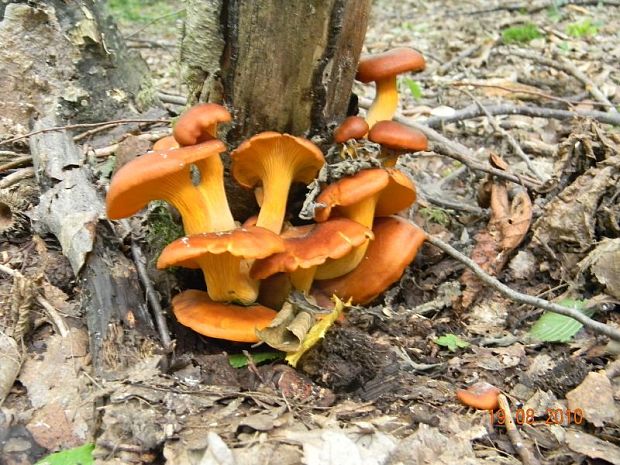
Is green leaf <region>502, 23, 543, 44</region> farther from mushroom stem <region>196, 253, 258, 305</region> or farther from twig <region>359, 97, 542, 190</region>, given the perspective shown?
mushroom stem <region>196, 253, 258, 305</region>

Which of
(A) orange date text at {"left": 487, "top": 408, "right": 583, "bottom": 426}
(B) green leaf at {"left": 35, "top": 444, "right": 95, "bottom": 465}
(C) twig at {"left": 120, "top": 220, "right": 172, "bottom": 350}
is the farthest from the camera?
(C) twig at {"left": 120, "top": 220, "right": 172, "bottom": 350}

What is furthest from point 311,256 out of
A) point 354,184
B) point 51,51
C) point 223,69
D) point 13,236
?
point 51,51

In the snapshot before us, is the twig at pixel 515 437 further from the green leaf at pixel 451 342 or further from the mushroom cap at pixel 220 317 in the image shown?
the mushroom cap at pixel 220 317

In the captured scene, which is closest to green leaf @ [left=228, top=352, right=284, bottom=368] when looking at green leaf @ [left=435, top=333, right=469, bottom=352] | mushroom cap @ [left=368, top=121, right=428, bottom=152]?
green leaf @ [left=435, top=333, right=469, bottom=352]

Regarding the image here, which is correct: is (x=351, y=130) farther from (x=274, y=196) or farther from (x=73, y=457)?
(x=73, y=457)

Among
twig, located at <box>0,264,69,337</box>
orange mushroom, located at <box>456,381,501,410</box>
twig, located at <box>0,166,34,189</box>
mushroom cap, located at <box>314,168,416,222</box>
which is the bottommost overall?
twig, located at <box>0,264,69,337</box>

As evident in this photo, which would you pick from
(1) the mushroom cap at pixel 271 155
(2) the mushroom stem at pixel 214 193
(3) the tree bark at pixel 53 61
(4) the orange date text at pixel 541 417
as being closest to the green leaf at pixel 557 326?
(4) the orange date text at pixel 541 417
